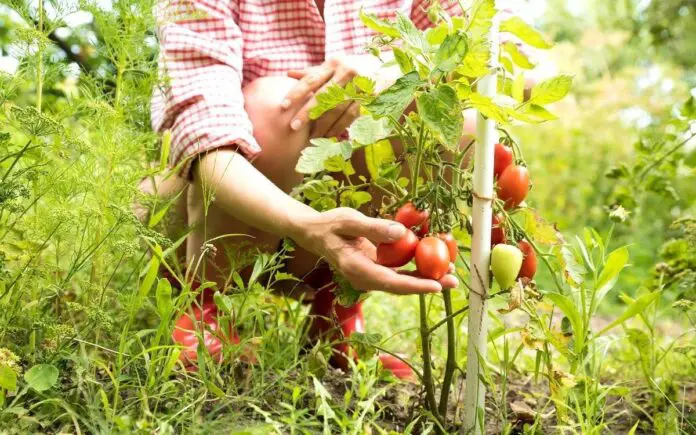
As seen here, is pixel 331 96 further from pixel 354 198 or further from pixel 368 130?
pixel 354 198

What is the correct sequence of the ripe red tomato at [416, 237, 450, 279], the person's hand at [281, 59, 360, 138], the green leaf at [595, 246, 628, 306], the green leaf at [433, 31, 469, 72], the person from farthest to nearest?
the person's hand at [281, 59, 360, 138]
the person
the green leaf at [595, 246, 628, 306]
the ripe red tomato at [416, 237, 450, 279]
the green leaf at [433, 31, 469, 72]

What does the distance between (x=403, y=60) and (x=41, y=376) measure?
2.38 ft

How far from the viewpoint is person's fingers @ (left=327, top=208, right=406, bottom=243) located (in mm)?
1114

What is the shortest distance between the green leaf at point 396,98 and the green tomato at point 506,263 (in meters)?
0.28

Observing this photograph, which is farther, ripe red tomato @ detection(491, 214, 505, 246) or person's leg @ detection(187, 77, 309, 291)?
person's leg @ detection(187, 77, 309, 291)

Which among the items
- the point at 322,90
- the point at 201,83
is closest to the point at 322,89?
the point at 322,90

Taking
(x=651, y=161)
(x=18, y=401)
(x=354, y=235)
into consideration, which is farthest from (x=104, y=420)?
(x=651, y=161)

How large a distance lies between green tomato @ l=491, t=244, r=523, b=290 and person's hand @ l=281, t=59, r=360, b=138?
21.8 inches

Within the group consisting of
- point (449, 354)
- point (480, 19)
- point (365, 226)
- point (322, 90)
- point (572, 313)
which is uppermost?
point (480, 19)

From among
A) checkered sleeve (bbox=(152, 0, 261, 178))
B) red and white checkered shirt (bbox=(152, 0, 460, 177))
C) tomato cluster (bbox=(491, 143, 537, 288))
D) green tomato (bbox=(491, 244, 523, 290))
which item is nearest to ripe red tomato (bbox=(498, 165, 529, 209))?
tomato cluster (bbox=(491, 143, 537, 288))

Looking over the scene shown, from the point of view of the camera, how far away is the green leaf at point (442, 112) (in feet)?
3.43

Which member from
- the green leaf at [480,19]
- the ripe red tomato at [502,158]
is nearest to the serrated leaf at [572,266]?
the ripe red tomato at [502,158]

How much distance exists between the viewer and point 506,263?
3.81 feet

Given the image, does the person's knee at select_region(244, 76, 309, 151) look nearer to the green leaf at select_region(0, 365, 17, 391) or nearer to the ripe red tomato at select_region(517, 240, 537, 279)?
the ripe red tomato at select_region(517, 240, 537, 279)
